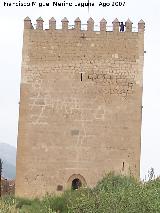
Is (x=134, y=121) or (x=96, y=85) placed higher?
(x=96, y=85)

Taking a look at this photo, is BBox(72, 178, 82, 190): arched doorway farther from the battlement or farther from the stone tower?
the battlement

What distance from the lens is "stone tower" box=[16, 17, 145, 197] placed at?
2205 cm

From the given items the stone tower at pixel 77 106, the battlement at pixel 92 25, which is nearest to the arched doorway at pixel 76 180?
the stone tower at pixel 77 106

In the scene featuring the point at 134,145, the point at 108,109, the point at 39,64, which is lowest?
the point at 134,145

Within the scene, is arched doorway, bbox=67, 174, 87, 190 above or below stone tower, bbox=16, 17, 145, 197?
below

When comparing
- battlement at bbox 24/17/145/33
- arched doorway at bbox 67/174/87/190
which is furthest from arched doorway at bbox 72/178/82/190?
battlement at bbox 24/17/145/33

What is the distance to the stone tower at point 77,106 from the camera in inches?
868

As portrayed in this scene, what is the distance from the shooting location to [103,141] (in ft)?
72.5

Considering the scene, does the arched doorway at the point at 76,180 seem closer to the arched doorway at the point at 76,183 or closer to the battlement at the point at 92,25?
the arched doorway at the point at 76,183

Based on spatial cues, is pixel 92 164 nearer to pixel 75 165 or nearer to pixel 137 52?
pixel 75 165

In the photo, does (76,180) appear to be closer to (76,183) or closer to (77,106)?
Result: (76,183)

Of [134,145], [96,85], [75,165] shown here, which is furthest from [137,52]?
[75,165]

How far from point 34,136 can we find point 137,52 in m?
5.28

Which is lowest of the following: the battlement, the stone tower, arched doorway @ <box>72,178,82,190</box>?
arched doorway @ <box>72,178,82,190</box>
